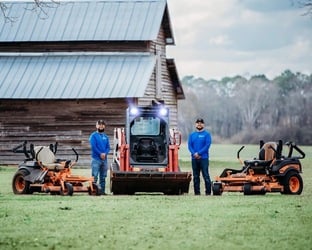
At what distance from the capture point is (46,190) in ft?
74.5

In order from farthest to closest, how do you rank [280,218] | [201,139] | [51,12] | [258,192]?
1. [51,12]
2. [201,139]
3. [258,192]
4. [280,218]

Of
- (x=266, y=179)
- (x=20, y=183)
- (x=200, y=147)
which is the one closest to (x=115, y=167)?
(x=200, y=147)

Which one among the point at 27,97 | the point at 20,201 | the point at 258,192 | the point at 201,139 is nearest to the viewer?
the point at 20,201

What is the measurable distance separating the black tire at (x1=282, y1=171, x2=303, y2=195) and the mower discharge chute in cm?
243

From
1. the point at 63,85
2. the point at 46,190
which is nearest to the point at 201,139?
the point at 46,190

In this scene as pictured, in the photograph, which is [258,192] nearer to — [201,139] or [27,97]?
[201,139]

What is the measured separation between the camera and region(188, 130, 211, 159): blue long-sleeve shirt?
2405 cm

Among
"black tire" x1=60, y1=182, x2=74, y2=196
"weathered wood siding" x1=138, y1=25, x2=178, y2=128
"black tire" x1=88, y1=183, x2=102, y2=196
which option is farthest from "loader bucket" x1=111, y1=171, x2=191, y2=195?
"weathered wood siding" x1=138, y1=25, x2=178, y2=128

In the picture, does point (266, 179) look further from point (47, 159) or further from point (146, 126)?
point (47, 159)

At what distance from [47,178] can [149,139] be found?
3319 mm

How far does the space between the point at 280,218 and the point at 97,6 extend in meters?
35.6

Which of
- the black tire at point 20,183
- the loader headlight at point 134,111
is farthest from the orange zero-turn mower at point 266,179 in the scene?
the black tire at point 20,183

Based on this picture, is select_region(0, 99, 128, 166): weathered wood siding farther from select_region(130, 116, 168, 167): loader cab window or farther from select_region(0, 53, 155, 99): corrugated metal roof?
select_region(130, 116, 168, 167): loader cab window

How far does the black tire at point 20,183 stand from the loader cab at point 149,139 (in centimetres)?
286
